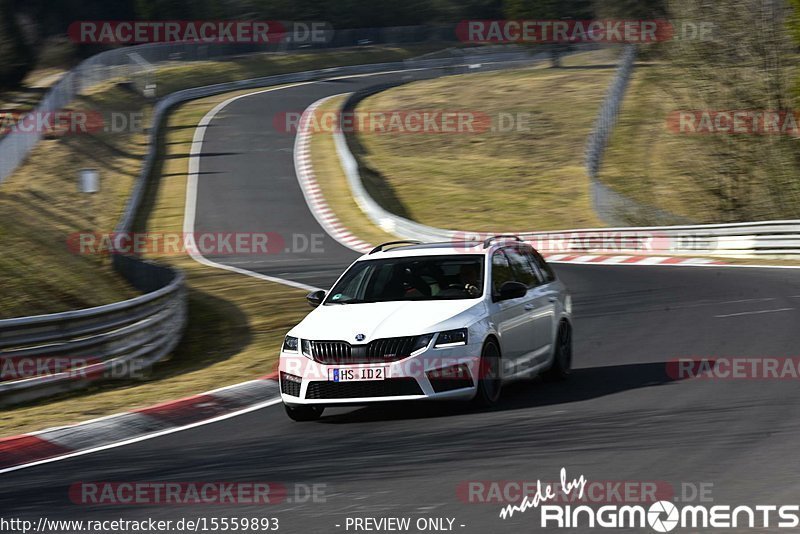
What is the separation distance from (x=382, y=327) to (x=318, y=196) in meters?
33.1

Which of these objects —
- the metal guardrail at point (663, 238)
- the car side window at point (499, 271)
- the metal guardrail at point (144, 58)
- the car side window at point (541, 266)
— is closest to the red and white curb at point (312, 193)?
the metal guardrail at point (663, 238)

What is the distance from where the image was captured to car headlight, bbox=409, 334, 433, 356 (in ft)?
33.2

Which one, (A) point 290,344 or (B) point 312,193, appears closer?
(A) point 290,344

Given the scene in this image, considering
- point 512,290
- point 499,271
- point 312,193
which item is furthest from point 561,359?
point 312,193

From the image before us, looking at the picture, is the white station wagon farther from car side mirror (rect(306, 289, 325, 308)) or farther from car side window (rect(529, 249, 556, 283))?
car side window (rect(529, 249, 556, 283))

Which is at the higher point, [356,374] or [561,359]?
[356,374]

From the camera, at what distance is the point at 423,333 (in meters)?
10.2

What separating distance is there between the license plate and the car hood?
0.24 m

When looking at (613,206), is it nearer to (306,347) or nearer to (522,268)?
(522,268)

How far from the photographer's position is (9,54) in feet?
196

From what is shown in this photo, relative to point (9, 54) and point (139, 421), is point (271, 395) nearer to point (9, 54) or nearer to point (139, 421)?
point (139, 421)

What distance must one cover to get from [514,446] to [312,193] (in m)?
35.5

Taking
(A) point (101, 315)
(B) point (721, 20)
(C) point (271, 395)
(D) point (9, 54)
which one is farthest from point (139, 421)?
(D) point (9, 54)

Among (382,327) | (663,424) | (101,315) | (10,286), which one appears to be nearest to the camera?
(663,424)
